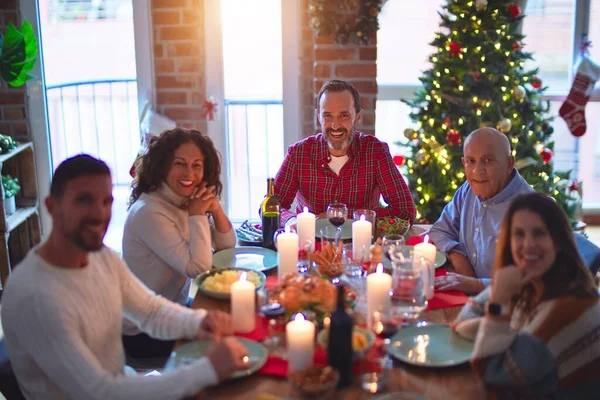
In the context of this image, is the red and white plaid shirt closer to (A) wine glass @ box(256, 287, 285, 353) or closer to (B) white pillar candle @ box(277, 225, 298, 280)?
(B) white pillar candle @ box(277, 225, 298, 280)

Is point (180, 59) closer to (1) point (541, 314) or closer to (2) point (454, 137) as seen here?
(2) point (454, 137)

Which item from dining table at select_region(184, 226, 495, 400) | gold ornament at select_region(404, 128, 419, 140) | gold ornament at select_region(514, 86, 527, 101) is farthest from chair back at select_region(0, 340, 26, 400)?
gold ornament at select_region(514, 86, 527, 101)

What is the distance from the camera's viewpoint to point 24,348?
1604mm

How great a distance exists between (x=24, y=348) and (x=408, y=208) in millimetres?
1842

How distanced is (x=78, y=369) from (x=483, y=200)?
5.34 ft

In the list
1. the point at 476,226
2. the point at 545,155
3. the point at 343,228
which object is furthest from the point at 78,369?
the point at 545,155

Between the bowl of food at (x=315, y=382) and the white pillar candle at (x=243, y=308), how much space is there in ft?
1.17

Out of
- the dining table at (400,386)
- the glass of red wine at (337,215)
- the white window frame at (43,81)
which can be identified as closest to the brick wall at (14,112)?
the white window frame at (43,81)

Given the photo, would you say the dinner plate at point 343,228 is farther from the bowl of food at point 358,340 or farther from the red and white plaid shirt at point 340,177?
the bowl of food at point 358,340

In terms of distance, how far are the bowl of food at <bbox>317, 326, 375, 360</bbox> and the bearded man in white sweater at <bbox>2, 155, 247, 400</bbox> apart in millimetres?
197

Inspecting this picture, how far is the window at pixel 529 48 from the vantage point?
16.4ft

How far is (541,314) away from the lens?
1538 mm

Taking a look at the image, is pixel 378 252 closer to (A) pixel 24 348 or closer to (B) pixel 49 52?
(A) pixel 24 348

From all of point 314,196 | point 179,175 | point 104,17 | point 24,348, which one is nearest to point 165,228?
point 179,175
